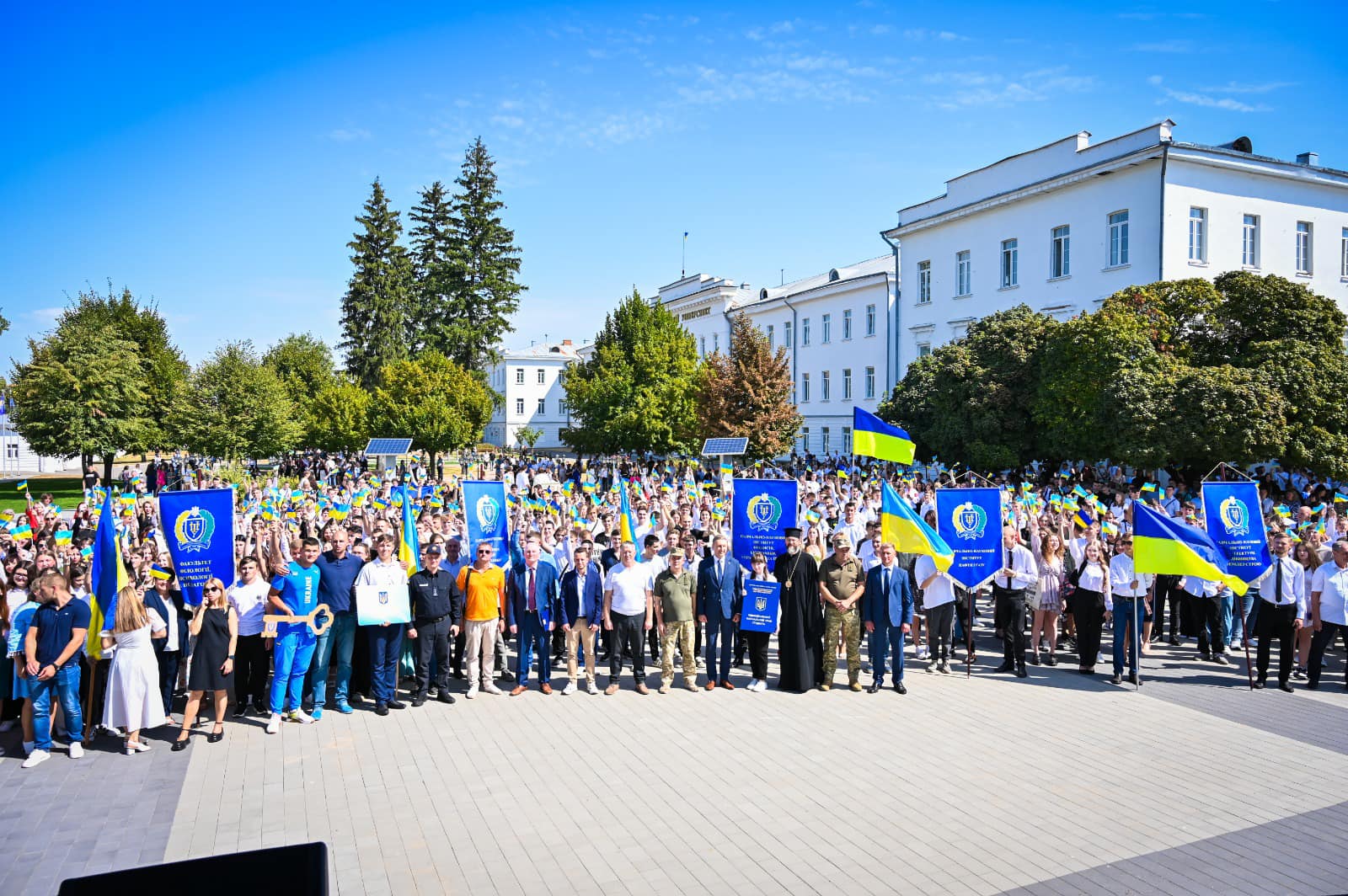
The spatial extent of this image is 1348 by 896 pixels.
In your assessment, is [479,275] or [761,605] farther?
[479,275]

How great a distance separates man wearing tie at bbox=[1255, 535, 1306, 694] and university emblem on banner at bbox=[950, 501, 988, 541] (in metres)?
3.17

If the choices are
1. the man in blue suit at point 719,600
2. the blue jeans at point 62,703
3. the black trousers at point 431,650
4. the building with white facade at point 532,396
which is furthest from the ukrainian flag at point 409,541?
the building with white facade at point 532,396

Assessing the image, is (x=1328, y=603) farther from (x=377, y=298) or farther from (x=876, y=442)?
(x=377, y=298)

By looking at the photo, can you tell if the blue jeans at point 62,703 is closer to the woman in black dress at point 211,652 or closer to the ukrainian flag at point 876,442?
the woman in black dress at point 211,652

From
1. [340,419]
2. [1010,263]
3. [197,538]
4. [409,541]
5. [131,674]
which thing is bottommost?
[131,674]

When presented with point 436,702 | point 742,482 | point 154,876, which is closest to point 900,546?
point 742,482

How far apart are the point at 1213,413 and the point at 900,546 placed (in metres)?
14.0

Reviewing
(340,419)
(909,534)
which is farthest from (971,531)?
(340,419)

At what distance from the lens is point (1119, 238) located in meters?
35.5

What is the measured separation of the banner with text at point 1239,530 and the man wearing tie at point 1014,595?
228 cm

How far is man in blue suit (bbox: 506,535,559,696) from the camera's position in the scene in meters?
10.4

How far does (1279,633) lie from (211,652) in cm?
1149

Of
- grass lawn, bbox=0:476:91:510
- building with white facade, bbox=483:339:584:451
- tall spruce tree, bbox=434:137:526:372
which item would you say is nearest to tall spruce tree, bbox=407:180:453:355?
tall spruce tree, bbox=434:137:526:372

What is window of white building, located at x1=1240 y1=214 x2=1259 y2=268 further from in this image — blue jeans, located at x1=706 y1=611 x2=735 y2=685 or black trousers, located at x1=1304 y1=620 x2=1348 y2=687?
blue jeans, located at x1=706 y1=611 x2=735 y2=685
